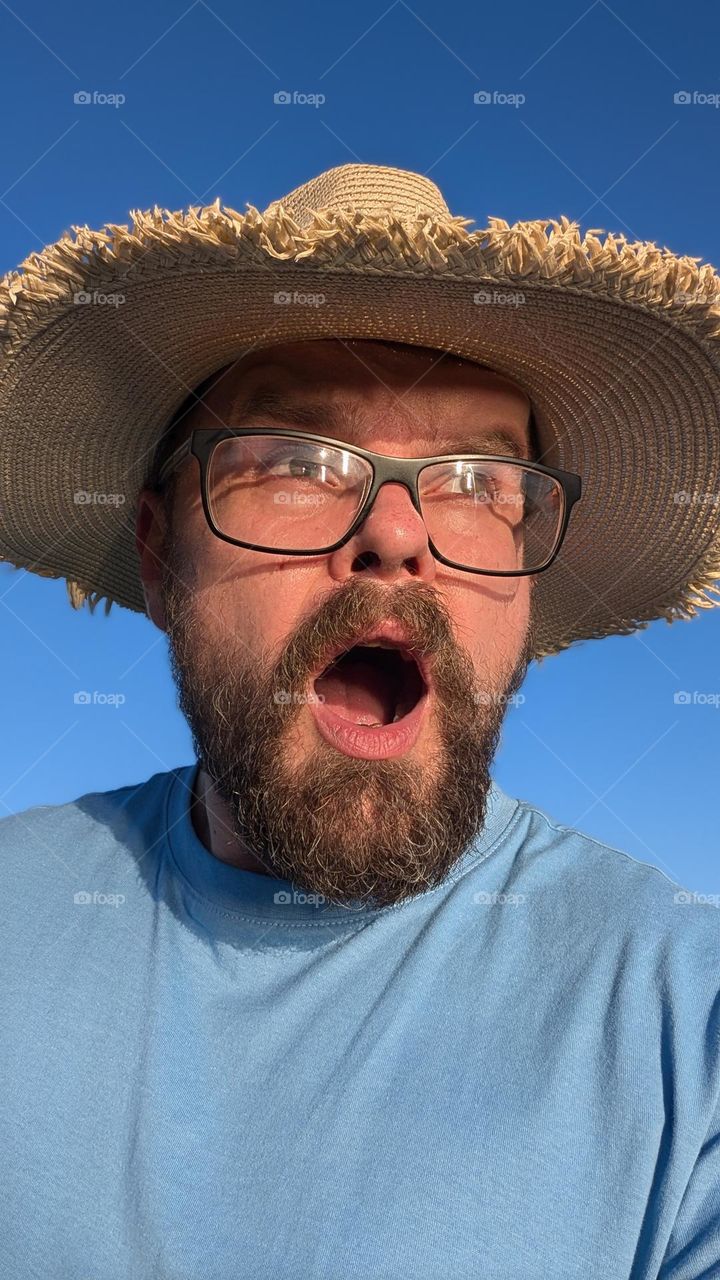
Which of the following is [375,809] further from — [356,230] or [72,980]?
[356,230]

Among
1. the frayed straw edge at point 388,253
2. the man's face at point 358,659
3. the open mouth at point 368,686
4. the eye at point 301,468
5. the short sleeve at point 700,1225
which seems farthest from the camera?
the open mouth at point 368,686

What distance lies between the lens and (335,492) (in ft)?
5.49

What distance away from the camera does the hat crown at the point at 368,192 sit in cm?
176

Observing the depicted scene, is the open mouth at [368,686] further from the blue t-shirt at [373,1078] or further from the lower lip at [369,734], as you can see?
the blue t-shirt at [373,1078]

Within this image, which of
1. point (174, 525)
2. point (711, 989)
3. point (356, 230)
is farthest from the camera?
point (174, 525)

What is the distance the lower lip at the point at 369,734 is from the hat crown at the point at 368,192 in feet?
2.94

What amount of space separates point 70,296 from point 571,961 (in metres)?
1.37

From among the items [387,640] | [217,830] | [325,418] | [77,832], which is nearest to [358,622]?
[387,640]

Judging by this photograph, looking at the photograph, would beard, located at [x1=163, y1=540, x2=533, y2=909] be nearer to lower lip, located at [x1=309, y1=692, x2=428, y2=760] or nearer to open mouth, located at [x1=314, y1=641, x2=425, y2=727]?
lower lip, located at [x1=309, y1=692, x2=428, y2=760]

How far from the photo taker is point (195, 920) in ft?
5.49

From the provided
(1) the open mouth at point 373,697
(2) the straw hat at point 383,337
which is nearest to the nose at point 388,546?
(1) the open mouth at point 373,697

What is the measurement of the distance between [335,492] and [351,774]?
488mm

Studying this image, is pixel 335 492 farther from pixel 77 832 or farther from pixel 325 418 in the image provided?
pixel 77 832

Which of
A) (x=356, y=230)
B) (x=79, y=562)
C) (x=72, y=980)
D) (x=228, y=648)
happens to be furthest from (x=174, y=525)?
(x=72, y=980)
